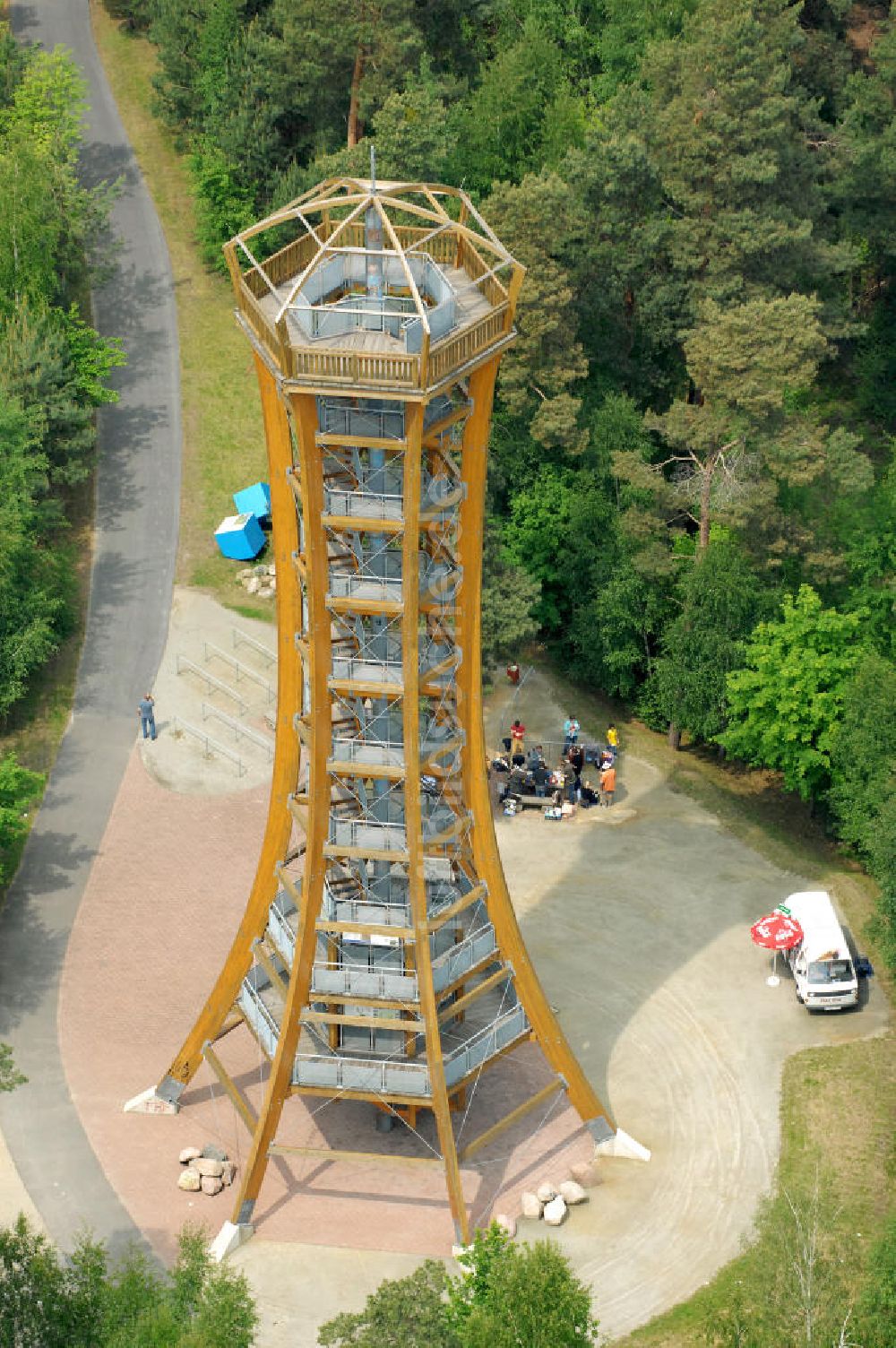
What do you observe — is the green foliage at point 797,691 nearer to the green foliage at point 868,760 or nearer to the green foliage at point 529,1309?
the green foliage at point 868,760

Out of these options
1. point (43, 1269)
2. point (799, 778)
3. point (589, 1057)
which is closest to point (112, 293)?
point (799, 778)

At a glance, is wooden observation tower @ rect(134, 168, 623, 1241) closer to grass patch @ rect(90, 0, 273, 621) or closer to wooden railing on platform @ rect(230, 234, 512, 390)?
wooden railing on platform @ rect(230, 234, 512, 390)

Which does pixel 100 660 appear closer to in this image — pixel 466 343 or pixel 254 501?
pixel 254 501

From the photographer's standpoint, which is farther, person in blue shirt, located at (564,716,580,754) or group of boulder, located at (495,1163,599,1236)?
person in blue shirt, located at (564,716,580,754)

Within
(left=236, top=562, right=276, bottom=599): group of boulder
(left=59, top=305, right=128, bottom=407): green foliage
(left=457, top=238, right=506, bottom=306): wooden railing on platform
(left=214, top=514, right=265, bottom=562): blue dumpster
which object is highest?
(left=457, top=238, right=506, bottom=306): wooden railing on platform

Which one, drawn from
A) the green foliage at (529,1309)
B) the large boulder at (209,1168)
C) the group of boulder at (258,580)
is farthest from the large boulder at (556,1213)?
the group of boulder at (258,580)

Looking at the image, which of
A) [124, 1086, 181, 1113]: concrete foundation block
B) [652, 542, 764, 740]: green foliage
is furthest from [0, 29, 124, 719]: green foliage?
[652, 542, 764, 740]: green foliage

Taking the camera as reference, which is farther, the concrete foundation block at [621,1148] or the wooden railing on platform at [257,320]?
the concrete foundation block at [621,1148]
